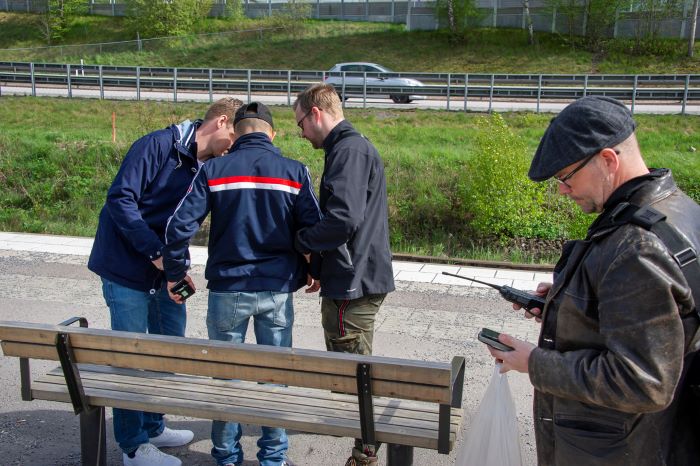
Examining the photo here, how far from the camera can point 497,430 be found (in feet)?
10.1

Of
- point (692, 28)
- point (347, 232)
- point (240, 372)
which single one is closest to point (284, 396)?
point (240, 372)

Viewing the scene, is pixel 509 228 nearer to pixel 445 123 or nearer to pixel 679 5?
pixel 445 123

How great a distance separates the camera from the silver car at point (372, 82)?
2217 cm

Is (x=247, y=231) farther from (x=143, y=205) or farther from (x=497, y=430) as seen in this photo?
(x=497, y=430)

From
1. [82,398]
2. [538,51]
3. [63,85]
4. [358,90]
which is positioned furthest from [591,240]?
[538,51]

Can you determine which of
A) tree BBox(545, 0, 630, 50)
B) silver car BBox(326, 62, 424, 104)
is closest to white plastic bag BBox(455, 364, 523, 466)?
silver car BBox(326, 62, 424, 104)

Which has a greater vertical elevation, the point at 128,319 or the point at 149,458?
the point at 128,319

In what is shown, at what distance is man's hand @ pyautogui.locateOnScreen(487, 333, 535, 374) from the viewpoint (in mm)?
2557

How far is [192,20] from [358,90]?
31598 mm

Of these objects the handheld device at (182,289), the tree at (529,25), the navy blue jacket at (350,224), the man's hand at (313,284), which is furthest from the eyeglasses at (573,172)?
the tree at (529,25)

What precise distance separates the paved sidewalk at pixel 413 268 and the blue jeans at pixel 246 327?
13.9 ft

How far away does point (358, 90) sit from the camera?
22109 millimetres

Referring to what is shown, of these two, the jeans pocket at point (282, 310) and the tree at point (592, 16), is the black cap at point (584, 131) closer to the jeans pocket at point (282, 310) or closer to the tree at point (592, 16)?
the jeans pocket at point (282, 310)

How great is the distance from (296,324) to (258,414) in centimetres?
332
